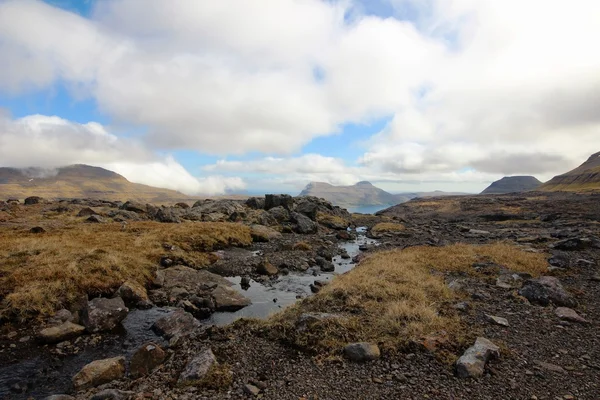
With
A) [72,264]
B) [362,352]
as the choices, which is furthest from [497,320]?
[72,264]

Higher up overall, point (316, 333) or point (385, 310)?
point (385, 310)

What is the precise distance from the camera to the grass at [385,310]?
13.1 m

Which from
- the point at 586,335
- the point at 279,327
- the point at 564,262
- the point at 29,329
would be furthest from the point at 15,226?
the point at 564,262

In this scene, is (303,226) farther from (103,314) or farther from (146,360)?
(146,360)

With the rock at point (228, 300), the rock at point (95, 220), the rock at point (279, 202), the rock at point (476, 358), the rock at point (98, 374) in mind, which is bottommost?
the rock at point (228, 300)

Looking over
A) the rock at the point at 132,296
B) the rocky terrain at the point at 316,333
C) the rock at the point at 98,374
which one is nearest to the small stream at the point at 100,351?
the rocky terrain at the point at 316,333

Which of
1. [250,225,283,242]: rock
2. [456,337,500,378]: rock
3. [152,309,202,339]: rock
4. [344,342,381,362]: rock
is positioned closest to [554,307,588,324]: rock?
[456,337,500,378]: rock

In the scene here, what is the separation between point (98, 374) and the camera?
11.6 meters

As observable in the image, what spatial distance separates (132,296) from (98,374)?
378 inches

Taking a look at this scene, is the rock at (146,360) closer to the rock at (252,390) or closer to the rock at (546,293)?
the rock at (252,390)

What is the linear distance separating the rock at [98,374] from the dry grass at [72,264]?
8.58 metres

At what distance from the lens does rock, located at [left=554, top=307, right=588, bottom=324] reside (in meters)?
14.5

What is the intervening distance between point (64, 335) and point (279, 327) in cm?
1089

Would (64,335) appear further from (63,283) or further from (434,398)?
(434,398)
